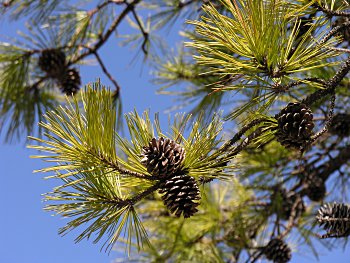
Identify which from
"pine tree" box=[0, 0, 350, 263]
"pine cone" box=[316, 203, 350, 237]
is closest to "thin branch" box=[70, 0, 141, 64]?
"pine tree" box=[0, 0, 350, 263]

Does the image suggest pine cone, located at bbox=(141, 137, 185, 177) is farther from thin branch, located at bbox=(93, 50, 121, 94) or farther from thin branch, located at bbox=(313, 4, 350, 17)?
thin branch, located at bbox=(93, 50, 121, 94)

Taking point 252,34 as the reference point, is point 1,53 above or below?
above

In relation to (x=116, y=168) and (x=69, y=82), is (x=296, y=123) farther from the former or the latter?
(x=69, y=82)

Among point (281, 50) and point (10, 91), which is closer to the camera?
point (281, 50)

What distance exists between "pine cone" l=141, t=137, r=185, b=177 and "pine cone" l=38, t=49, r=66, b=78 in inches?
41.1

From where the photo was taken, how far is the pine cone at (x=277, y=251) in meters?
1.81

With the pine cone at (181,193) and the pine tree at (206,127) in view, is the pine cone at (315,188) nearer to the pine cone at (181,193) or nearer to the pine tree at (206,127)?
the pine tree at (206,127)

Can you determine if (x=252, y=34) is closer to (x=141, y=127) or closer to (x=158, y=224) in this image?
(x=141, y=127)

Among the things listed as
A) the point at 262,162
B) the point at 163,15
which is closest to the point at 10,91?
the point at 163,15

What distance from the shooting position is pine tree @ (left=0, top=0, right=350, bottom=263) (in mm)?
931

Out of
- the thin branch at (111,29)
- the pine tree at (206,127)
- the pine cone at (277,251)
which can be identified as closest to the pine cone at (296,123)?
the pine tree at (206,127)

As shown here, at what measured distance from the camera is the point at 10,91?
192 cm

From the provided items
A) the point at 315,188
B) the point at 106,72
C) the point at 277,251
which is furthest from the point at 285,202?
the point at 106,72

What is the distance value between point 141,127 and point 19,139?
3.68 ft
